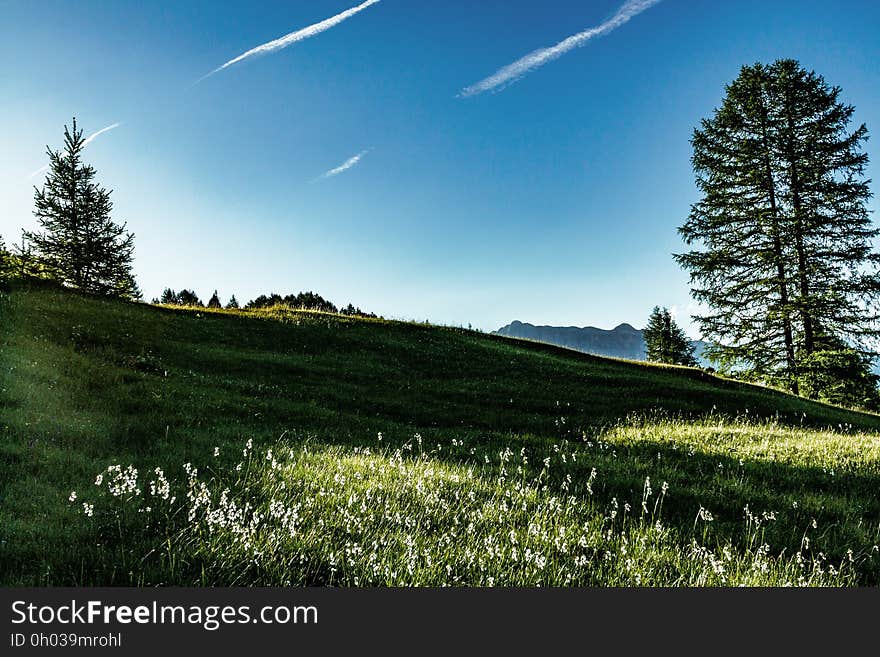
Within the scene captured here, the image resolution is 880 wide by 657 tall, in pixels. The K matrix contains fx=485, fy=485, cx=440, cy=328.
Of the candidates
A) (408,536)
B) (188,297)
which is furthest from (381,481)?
(188,297)

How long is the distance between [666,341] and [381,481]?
71083 mm

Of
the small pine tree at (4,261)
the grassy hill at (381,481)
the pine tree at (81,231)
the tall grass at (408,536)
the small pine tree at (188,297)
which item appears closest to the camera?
the tall grass at (408,536)

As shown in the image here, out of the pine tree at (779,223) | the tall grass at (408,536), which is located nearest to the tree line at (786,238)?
the pine tree at (779,223)

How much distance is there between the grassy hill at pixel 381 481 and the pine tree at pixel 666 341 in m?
53.4

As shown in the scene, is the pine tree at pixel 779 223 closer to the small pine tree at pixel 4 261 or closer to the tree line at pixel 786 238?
the tree line at pixel 786 238

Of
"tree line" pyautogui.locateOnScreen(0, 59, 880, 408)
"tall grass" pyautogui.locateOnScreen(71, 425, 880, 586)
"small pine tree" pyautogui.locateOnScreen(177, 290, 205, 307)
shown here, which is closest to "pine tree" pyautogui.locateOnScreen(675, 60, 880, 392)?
"tree line" pyautogui.locateOnScreen(0, 59, 880, 408)

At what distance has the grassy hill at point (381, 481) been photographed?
11.8 feet

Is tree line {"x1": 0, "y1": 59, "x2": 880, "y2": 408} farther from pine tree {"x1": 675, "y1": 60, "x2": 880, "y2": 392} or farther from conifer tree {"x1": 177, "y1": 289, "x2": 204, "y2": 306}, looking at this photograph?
conifer tree {"x1": 177, "y1": 289, "x2": 204, "y2": 306}

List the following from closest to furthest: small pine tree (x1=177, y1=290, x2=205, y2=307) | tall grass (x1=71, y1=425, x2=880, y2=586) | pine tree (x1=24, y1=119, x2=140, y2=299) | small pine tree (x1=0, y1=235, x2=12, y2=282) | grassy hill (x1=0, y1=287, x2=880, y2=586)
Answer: tall grass (x1=71, y1=425, x2=880, y2=586) → grassy hill (x1=0, y1=287, x2=880, y2=586) → small pine tree (x1=0, y1=235, x2=12, y2=282) → pine tree (x1=24, y1=119, x2=140, y2=299) → small pine tree (x1=177, y1=290, x2=205, y2=307)

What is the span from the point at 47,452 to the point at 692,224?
34.0 metres

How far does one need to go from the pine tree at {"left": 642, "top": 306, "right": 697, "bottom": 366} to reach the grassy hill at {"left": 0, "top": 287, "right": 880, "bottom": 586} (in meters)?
53.4

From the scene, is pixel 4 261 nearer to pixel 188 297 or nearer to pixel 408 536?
pixel 408 536

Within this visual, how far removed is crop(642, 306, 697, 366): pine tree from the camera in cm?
6793

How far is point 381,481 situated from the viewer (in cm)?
561
